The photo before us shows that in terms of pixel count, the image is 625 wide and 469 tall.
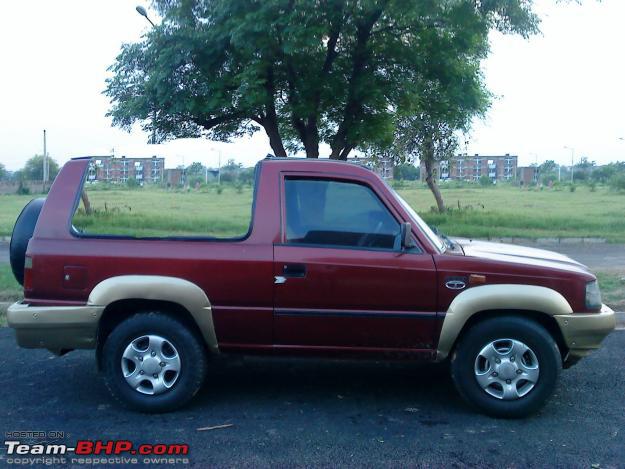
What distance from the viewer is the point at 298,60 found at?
11.4 metres

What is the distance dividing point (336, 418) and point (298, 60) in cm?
780

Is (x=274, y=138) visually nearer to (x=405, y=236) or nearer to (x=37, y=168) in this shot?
(x=405, y=236)

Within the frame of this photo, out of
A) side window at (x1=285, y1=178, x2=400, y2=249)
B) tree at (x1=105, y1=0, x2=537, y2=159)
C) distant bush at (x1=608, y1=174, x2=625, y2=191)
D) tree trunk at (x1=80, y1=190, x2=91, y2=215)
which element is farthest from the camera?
distant bush at (x1=608, y1=174, x2=625, y2=191)

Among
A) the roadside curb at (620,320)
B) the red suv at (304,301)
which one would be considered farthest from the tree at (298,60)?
the red suv at (304,301)

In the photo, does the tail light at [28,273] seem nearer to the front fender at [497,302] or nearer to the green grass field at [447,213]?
the green grass field at [447,213]

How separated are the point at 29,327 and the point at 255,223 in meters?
1.77

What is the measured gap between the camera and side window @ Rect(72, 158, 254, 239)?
5121 mm

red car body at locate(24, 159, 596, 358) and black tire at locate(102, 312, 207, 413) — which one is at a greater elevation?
red car body at locate(24, 159, 596, 358)

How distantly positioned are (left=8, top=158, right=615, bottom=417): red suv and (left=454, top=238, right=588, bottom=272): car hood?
0.10m

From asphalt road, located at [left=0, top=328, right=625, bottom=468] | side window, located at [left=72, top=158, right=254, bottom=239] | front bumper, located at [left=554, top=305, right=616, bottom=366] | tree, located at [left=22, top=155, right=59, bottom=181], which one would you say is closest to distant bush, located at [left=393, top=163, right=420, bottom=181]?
side window, located at [left=72, top=158, right=254, bottom=239]

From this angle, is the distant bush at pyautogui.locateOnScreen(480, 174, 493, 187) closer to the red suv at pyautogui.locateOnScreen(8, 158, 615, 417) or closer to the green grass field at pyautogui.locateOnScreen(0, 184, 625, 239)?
the green grass field at pyautogui.locateOnScreen(0, 184, 625, 239)

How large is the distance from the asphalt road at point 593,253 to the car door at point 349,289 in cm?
818

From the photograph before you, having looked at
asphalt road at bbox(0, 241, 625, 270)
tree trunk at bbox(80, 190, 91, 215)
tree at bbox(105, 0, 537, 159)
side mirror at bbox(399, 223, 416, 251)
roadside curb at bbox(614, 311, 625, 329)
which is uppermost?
tree at bbox(105, 0, 537, 159)

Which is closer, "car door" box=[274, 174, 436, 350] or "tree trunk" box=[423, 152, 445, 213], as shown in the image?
"car door" box=[274, 174, 436, 350]
